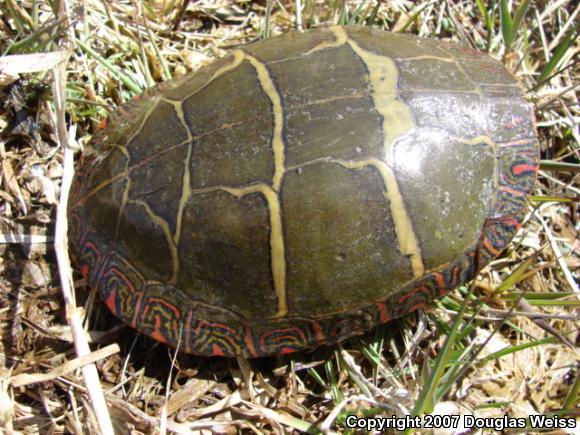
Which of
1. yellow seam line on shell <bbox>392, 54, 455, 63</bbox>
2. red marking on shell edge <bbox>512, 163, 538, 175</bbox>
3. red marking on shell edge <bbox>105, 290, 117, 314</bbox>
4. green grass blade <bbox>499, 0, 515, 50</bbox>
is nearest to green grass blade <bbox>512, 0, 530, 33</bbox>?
green grass blade <bbox>499, 0, 515, 50</bbox>

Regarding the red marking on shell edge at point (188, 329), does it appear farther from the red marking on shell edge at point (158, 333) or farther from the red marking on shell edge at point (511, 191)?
the red marking on shell edge at point (511, 191)

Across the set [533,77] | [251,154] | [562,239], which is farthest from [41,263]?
[533,77]

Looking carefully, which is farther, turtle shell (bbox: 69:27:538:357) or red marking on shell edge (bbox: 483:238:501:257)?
red marking on shell edge (bbox: 483:238:501:257)

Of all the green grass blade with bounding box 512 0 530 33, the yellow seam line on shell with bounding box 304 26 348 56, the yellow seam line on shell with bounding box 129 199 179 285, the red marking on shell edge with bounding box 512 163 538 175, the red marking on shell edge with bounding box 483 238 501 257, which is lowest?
the red marking on shell edge with bounding box 483 238 501 257

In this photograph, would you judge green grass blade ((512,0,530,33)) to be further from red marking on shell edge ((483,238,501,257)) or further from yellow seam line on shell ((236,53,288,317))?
yellow seam line on shell ((236,53,288,317))

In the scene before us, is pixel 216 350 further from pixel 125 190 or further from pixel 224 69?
pixel 224 69

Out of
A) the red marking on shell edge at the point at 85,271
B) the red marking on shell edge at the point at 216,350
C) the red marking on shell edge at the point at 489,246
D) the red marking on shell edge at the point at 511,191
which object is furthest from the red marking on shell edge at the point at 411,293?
the red marking on shell edge at the point at 85,271

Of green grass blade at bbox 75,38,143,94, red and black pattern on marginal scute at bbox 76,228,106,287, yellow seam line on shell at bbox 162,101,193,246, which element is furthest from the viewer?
green grass blade at bbox 75,38,143,94
